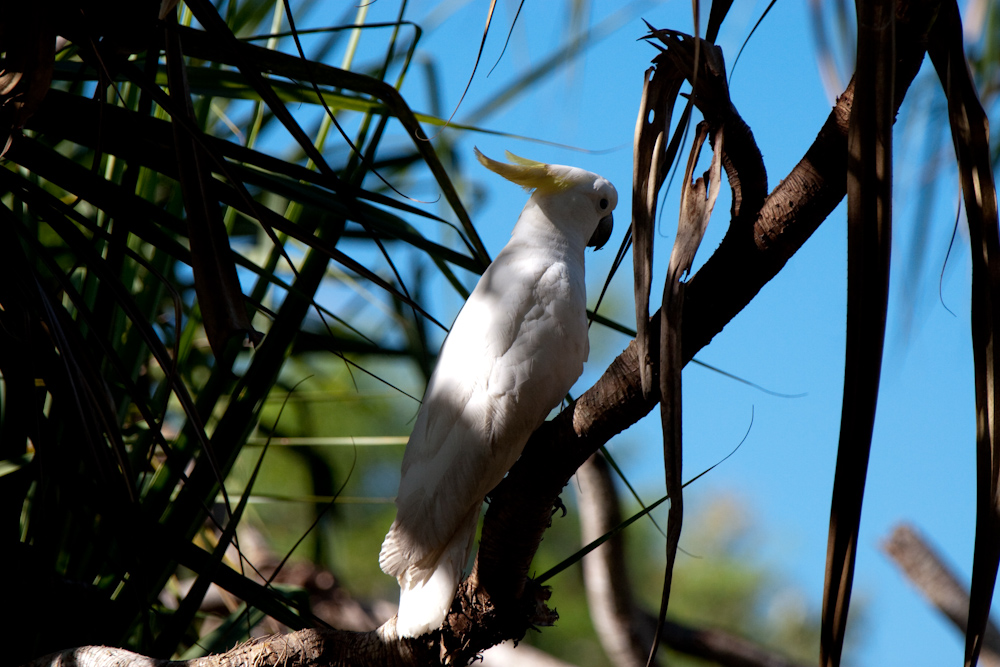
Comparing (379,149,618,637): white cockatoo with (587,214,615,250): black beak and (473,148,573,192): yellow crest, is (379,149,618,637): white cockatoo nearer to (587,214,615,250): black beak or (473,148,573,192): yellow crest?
(473,148,573,192): yellow crest

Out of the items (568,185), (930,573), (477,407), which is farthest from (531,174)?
(930,573)

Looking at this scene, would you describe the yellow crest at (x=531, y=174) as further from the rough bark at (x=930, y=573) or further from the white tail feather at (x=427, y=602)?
the rough bark at (x=930, y=573)

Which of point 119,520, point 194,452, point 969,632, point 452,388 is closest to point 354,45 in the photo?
point 452,388

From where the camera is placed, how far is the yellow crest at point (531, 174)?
4.66 feet

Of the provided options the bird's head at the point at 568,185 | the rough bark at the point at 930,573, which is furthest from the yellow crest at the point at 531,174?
the rough bark at the point at 930,573

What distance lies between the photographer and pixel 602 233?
162 centimetres

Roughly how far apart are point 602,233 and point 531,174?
10.1 inches

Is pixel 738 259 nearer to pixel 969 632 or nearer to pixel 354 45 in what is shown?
pixel 969 632

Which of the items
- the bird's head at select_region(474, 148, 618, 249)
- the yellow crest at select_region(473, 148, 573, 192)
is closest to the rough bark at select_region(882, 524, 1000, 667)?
the bird's head at select_region(474, 148, 618, 249)

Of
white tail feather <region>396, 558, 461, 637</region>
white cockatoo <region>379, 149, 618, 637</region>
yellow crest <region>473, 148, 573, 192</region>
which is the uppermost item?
yellow crest <region>473, 148, 573, 192</region>

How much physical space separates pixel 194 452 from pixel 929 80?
54.5 inches

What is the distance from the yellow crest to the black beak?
175 millimetres

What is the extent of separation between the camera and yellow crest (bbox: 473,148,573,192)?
4.66ft

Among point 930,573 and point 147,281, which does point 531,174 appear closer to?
point 147,281
